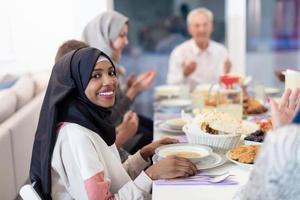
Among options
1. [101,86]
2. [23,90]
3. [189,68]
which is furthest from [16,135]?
[189,68]

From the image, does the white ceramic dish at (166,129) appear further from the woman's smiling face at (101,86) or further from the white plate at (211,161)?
the woman's smiling face at (101,86)

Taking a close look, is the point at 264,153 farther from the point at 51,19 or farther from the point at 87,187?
the point at 51,19

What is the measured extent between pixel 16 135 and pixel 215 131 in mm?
1074

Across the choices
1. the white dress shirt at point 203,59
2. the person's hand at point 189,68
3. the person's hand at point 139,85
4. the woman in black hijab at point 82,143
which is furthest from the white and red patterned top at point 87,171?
the white dress shirt at point 203,59

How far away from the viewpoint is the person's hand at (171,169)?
4.52 feet

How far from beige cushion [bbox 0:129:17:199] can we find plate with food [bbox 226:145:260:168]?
1039mm

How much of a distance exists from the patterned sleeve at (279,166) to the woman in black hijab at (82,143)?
0.56m

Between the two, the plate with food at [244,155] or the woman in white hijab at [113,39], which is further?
the woman in white hijab at [113,39]

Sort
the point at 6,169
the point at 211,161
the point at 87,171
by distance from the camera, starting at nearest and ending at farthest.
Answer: the point at 87,171, the point at 211,161, the point at 6,169

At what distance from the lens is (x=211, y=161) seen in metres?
1.53

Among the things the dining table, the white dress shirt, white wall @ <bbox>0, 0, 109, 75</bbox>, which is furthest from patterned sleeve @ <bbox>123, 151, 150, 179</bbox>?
white wall @ <bbox>0, 0, 109, 75</bbox>

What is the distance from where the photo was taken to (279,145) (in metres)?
0.78

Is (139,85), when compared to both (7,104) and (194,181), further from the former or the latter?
(194,181)

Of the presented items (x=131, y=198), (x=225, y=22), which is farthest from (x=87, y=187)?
(x=225, y=22)
